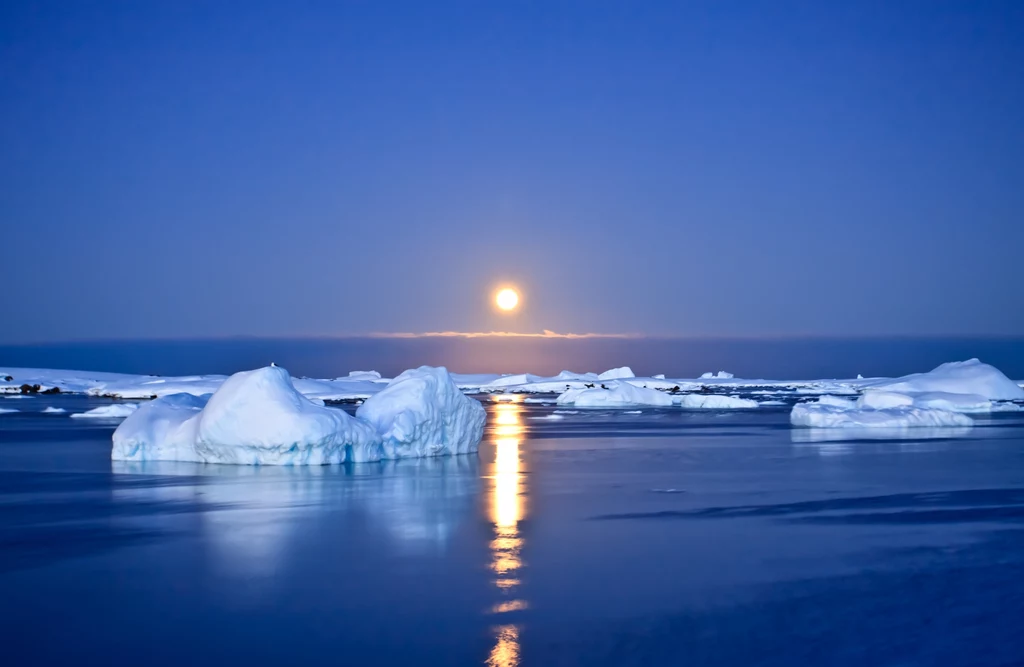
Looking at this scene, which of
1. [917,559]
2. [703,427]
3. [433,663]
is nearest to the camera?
[433,663]

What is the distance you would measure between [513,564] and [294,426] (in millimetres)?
6260

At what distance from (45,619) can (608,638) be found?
3520mm

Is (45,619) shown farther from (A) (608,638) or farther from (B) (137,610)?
(A) (608,638)

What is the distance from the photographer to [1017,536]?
9070 mm

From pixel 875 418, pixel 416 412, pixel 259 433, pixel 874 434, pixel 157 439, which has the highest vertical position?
pixel 416 412

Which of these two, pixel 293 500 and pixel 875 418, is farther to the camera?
pixel 875 418

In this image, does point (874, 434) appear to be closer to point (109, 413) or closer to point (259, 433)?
point (259, 433)

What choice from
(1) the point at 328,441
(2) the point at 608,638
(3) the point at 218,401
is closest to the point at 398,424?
(1) the point at 328,441

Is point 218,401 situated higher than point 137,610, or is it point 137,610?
point 218,401

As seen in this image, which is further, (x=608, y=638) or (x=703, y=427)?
(x=703, y=427)

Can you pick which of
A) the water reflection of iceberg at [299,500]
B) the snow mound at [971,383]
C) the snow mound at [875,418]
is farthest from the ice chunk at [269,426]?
the snow mound at [971,383]

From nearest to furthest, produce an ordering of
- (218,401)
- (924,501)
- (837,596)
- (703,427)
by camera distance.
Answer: (837,596) < (924,501) < (218,401) < (703,427)

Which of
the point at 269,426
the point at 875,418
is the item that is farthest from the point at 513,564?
the point at 875,418

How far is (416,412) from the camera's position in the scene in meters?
14.9
